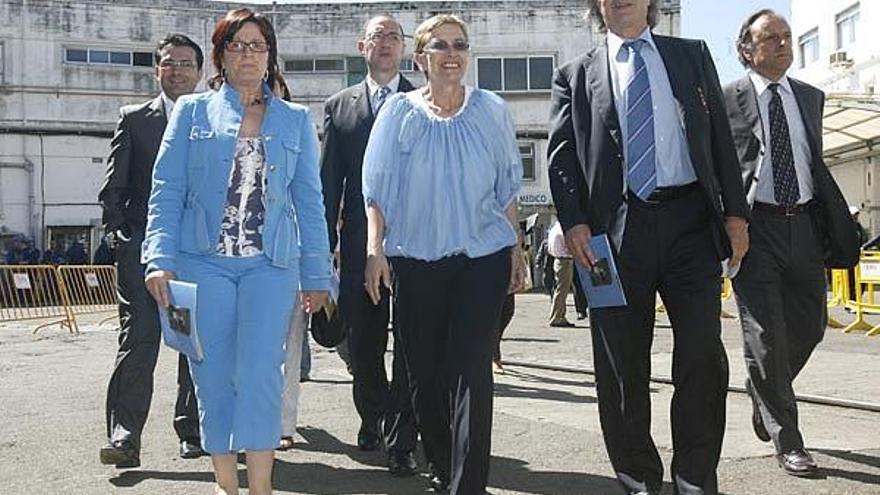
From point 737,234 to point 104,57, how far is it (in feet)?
114

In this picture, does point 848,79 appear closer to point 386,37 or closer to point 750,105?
point 750,105

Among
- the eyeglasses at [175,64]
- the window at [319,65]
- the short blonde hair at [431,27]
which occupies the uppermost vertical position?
the window at [319,65]

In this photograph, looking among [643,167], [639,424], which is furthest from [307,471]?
[643,167]

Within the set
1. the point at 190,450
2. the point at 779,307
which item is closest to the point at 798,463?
the point at 779,307

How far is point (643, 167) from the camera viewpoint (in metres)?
4.11

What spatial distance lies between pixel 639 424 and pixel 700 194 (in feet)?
3.24

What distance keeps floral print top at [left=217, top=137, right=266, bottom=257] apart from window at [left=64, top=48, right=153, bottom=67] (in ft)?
110

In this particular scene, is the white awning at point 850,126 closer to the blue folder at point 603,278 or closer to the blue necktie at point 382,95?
the blue necktie at point 382,95

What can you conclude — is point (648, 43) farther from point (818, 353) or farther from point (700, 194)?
point (818, 353)

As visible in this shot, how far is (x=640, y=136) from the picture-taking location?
4.14 meters

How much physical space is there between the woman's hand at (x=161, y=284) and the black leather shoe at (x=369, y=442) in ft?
6.74

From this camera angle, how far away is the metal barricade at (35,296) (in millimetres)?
18750

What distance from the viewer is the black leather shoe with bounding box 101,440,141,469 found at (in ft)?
17.0

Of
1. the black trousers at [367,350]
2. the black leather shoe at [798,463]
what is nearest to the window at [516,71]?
the black trousers at [367,350]
